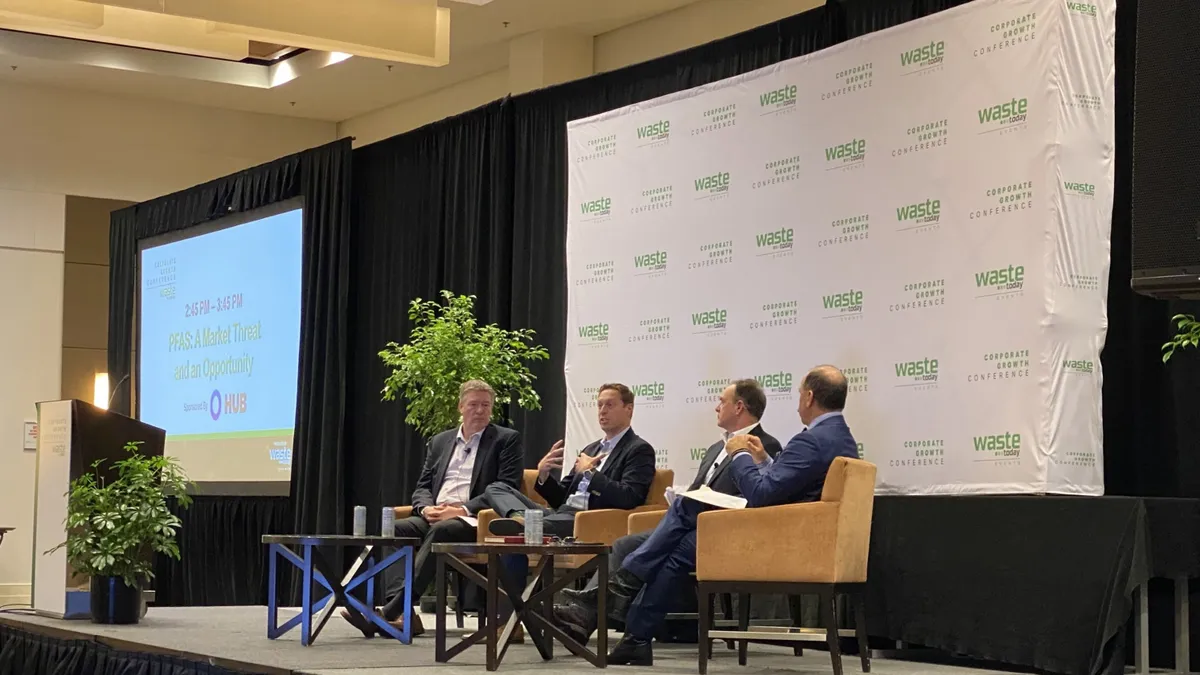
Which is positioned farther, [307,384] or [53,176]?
[53,176]

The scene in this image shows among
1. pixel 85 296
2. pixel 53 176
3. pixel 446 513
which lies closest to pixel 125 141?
pixel 53 176

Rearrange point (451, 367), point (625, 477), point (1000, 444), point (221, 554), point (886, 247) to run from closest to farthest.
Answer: point (1000, 444), point (886, 247), point (625, 477), point (451, 367), point (221, 554)

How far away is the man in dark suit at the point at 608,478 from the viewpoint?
5859 millimetres

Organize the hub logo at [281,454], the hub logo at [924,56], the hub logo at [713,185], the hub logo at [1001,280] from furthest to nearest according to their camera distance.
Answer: the hub logo at [281,454] < the hub logo at [713,185] < the hub logo at [924,56] < the hub logo at [1001,280]

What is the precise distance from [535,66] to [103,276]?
228 inches

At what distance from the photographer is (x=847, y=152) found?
19.7 feet

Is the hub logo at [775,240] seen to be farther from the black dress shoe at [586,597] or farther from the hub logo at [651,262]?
the black dress shoe at [586,597]

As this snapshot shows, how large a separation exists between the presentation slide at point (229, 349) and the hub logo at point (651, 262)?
409 cm

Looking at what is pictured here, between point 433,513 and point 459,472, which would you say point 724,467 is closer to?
point 433,513

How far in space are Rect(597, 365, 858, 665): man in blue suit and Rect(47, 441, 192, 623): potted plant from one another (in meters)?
2.41

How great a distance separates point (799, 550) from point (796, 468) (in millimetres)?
304

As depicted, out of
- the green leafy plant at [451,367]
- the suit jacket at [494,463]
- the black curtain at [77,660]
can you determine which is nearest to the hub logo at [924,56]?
the suit jacket at [494,463]

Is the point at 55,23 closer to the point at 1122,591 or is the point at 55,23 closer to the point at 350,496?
the point at 350,496

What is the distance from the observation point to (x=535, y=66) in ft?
31.6
